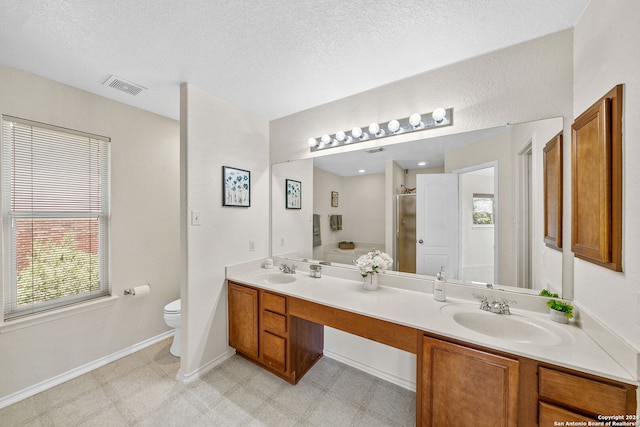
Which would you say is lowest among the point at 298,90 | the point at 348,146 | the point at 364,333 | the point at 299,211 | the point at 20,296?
the point at 364,333

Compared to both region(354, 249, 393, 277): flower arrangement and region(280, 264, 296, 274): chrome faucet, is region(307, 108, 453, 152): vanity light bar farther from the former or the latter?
region(280, 264, 296, 274): chrome faucet

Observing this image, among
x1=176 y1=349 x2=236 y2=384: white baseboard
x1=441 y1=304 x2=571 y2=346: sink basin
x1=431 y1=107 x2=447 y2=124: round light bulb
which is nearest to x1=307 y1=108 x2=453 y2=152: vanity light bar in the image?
x1=431 y1=107 x2=447 y2=124: round light bulb

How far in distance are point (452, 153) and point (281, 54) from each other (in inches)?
54.1

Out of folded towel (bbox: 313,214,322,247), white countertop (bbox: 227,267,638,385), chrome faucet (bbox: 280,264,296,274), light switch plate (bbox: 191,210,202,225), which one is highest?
light switch plate (bbox: 191,210,202,225)

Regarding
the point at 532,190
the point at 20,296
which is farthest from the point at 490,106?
the point at 20,296

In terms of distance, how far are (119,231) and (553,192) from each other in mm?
3384

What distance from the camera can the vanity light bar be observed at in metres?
1.71

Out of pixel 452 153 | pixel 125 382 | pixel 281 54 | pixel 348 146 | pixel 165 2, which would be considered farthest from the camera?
pixel 348 146

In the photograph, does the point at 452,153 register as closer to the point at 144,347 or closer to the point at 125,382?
the point at 125,382

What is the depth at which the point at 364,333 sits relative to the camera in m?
1.50

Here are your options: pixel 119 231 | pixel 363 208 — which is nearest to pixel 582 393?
pixel 363 208

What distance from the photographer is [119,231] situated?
7.40ft

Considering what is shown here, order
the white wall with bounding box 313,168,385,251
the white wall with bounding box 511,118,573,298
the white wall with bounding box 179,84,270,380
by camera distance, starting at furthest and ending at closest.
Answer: the white wall with bounding box 313,168,385,251, the white wall with bounding box 179,84,270,380, the white wall with bounding box 511,118,573,298

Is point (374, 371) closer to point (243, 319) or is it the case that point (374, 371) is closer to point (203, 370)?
point (243, 319)
